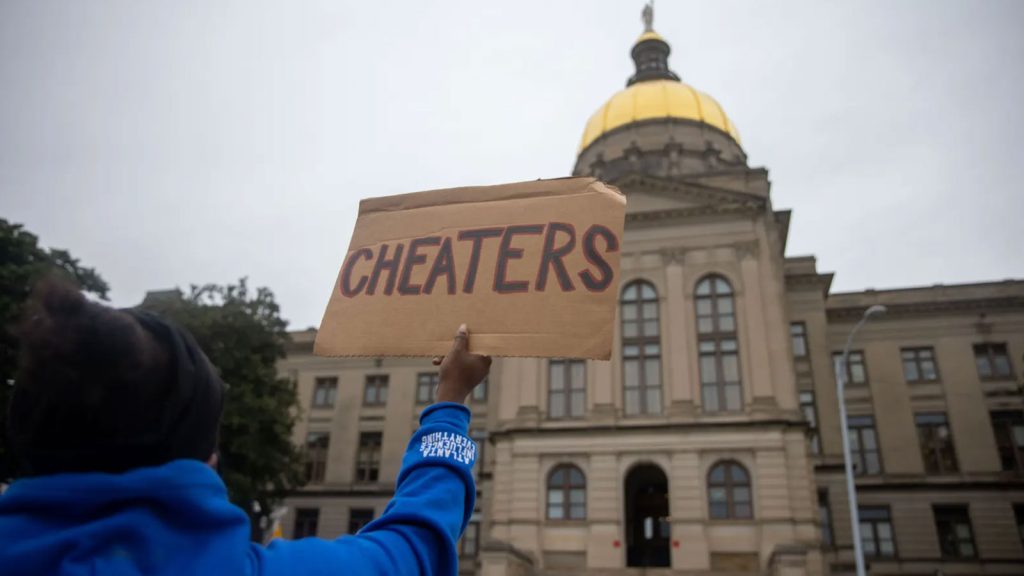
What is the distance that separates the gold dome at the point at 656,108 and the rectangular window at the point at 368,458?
77.2ft

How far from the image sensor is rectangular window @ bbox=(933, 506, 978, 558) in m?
37.2

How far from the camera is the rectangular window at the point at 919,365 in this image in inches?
1607

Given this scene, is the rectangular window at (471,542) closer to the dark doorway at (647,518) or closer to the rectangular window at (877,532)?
the dark doorway at (647,518)

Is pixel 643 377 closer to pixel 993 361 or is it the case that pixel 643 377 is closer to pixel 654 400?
pixel 654 400

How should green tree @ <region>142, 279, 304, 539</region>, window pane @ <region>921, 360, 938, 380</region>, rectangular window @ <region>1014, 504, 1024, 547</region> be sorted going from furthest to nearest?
window pane @ <region>921, 360, 938, 380</region> < rectangular window @ <region>1014, 504, 1024, 547</region> < green tree @ <region>142, 279, 304, 539</region>

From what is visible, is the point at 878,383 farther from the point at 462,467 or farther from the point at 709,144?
the point at 462,467

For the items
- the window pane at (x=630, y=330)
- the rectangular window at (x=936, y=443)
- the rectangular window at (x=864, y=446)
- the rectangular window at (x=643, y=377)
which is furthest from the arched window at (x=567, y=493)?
the rectangular window at (x=936, y=443)

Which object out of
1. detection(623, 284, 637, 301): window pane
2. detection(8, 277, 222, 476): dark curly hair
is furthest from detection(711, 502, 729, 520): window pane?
detection(8, 277, 222, 476): dark curly hair

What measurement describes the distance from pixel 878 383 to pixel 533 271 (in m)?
43.9

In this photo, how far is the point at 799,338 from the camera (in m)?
42.1

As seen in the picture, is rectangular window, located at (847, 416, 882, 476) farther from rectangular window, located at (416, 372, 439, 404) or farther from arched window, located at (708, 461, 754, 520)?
rectangular window, located at (416, 372, 439, 404)

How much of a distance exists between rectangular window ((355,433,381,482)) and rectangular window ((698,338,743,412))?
74.5 ft

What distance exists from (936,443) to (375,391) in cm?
3340

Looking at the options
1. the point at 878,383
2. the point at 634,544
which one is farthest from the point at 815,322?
the point at 634,544
